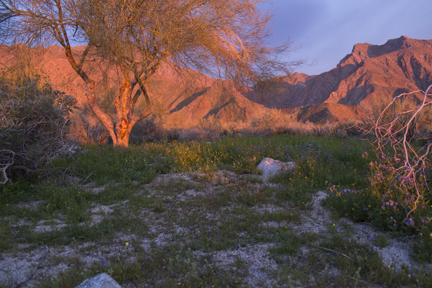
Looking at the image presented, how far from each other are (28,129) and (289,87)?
8161mm

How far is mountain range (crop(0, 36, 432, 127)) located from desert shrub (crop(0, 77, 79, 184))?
1.48 metres

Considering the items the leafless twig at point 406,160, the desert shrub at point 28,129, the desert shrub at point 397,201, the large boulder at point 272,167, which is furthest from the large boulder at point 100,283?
the large boulder at point 272,167

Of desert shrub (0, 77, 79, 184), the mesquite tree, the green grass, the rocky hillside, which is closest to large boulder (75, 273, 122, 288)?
the green grass

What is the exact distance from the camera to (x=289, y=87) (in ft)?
31.0

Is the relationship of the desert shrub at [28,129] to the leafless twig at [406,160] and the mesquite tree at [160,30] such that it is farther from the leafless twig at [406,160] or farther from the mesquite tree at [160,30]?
the leafless twig at [406,160]

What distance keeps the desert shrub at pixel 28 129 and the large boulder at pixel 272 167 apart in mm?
4083

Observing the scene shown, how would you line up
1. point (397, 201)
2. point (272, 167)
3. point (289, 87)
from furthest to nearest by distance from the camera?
point (289, 87) → point (272, 167) → point (397, 201)

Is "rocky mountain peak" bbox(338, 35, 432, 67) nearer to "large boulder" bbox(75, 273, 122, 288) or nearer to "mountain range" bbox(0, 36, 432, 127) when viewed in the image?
"mountain range" bbox(0, 36, 432, 127)

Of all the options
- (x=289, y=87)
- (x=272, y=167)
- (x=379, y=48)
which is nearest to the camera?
(x=272, y=167)

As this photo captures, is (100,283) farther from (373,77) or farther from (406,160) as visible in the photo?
(373,77)

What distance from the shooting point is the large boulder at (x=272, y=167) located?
5.40 m

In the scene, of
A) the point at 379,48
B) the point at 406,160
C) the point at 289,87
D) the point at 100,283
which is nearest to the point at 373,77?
the point at 379,48

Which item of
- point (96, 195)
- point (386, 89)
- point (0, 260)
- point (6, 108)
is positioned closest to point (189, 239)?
point (0, 260)

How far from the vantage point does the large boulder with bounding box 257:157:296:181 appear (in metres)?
5.40
